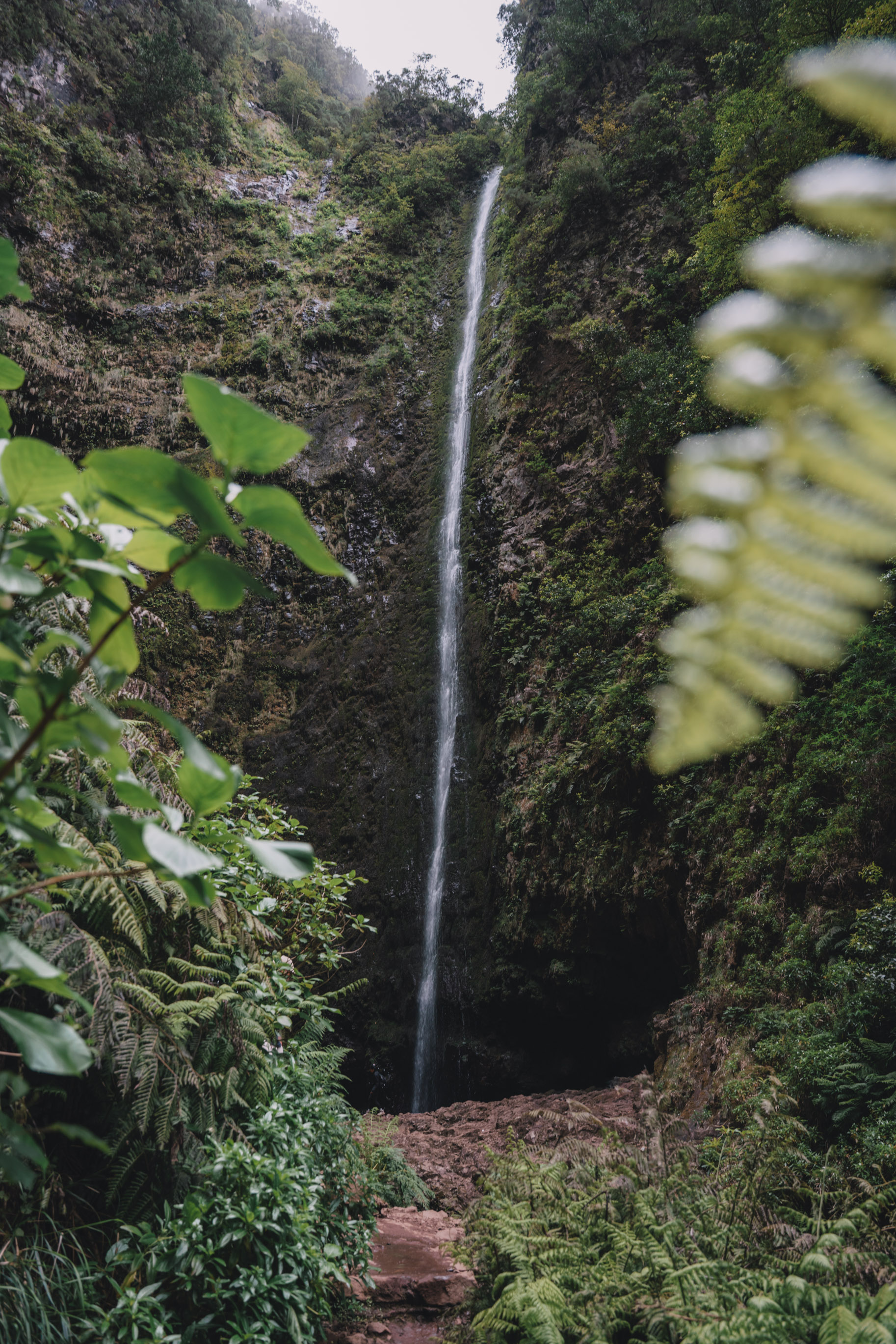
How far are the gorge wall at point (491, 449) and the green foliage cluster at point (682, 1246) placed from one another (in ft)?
4.34

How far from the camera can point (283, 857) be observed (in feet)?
1.73

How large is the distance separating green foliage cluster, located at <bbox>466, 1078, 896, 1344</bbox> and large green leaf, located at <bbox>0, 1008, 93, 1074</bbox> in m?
1.63

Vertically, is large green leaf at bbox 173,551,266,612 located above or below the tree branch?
above

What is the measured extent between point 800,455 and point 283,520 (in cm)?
47

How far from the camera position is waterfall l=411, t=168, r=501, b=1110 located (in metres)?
7.04

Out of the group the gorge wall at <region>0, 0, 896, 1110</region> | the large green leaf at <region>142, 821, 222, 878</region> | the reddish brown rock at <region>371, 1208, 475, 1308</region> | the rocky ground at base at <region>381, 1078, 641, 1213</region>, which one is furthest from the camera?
the gorge wall at <region>0, 0, 896, 1110</region>

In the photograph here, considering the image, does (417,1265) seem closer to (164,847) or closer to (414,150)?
(164,847)

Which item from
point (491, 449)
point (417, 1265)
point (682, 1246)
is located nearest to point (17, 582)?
point (682, 1246)

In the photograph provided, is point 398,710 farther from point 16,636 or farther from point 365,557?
point 16,636

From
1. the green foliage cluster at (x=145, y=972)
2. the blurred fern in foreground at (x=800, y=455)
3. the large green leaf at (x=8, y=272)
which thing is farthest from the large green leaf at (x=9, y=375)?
the blurred fern in foreground at (x=800, y=455)

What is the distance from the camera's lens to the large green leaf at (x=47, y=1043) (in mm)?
479

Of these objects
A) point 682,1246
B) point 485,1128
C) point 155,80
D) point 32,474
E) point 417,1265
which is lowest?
point 485,1128

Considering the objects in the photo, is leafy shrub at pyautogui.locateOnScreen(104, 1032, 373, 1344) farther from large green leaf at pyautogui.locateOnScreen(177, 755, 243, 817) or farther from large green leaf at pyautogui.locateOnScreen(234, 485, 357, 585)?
large green leaf at pyautogui.locateOnScreen(234, 485, 357, 585)

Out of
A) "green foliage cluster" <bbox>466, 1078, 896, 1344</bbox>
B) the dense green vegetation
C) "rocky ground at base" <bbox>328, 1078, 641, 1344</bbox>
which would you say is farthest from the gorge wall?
"green foliage cluster" <bbox>466, 1078, 896, 1344</bbox>
